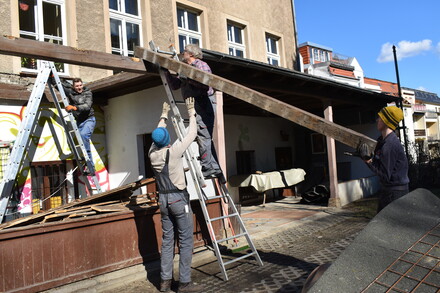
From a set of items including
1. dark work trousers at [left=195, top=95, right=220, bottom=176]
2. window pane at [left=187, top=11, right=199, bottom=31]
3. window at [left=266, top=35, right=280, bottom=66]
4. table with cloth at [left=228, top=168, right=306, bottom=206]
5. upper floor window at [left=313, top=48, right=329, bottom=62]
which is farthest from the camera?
upper floor window at [left=313, top=48, right=329, bottom=62]

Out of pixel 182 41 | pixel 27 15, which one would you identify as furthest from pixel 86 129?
pixel 182 41

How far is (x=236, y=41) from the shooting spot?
1462cm

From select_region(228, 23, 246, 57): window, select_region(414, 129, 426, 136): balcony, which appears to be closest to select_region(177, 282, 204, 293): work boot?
select_region(228, 23, 246, 57): window

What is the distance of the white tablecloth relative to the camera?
11.8m

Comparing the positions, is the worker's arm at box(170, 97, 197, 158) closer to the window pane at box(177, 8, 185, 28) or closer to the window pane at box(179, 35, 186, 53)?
the window pane at box(179, 35, 186, 53)

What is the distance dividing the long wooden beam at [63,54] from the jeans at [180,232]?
2.06 metres

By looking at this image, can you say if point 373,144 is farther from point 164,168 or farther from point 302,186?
point 302,186

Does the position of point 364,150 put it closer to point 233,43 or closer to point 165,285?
point 165,285

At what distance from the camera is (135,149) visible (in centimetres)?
898

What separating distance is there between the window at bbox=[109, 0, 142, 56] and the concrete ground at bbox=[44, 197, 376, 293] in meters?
6.25

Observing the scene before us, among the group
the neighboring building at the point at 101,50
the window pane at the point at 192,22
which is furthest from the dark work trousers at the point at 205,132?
the window pane at the point at 192,22

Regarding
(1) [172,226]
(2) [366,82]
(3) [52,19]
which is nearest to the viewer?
(1) [172,226]

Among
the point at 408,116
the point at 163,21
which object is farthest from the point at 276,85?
the point at 408,116

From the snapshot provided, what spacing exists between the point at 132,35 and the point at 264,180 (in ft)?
20.5
